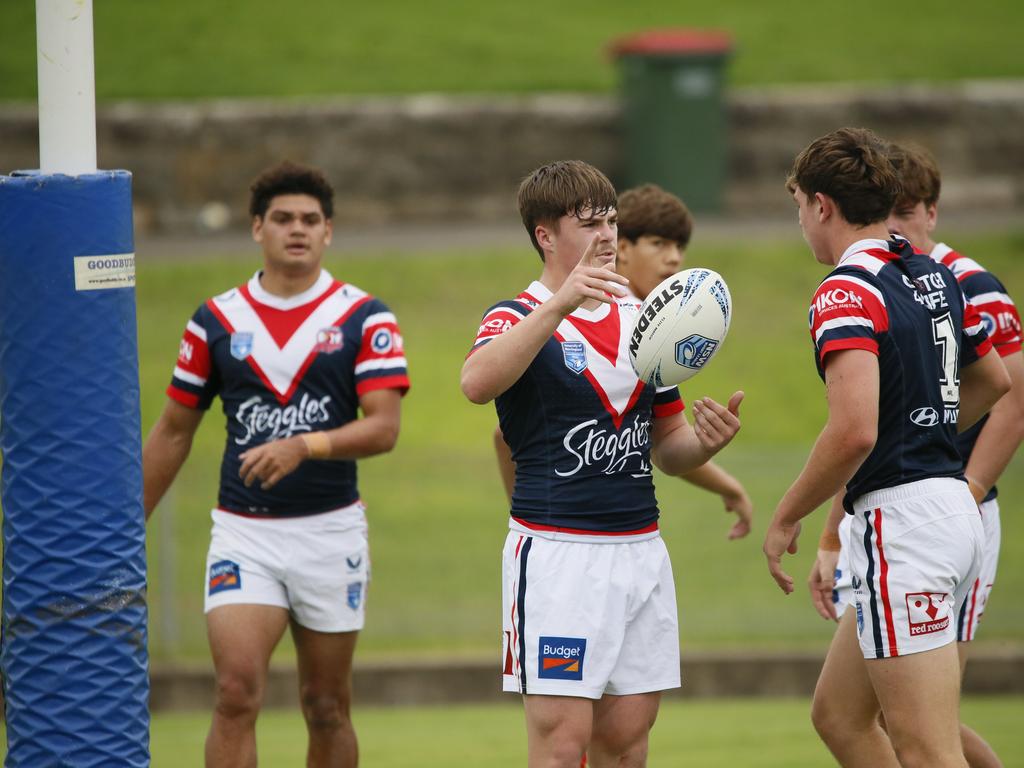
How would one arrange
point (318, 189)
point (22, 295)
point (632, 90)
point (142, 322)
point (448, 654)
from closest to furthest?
point (22, 295)
point (318, 189)
point (448, 654)
point (142, 322)
point (632, 90)

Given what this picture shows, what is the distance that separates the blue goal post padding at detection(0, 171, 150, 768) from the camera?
4137 millimetres

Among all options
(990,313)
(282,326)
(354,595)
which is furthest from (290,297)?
(990,313)

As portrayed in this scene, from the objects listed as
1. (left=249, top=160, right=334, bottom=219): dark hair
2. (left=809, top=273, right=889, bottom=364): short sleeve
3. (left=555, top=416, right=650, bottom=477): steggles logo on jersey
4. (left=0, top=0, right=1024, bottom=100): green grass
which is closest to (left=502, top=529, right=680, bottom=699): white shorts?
(left=555, top=416, right=650, bottom=477): steggles logo on jersey

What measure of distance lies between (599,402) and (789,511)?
652 mm

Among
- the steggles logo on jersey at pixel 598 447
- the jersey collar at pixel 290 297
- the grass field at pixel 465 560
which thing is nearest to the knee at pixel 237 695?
the jersey collar at pixel 290 297

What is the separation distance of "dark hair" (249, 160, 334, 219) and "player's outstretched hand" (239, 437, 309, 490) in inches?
44.7

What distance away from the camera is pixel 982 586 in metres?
5.14

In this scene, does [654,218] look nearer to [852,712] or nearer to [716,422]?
[716,422]

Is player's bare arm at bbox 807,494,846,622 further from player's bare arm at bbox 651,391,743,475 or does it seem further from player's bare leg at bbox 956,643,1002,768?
player's bare leg at bbox 956,643,1002,768

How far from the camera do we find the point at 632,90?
58.4ft

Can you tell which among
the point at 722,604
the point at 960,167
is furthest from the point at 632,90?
the point at 722,604

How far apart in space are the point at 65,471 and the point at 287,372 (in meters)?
1.59

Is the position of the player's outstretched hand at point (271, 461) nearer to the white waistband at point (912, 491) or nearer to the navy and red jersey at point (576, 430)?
the navy and red jersey at point (576, 430)

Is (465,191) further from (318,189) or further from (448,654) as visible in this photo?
(318,189)
